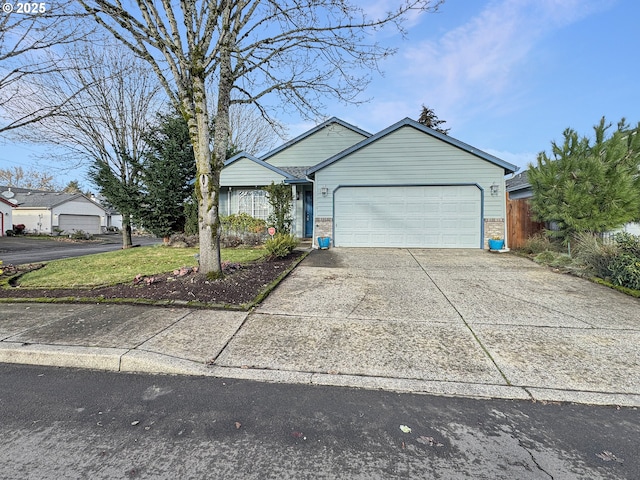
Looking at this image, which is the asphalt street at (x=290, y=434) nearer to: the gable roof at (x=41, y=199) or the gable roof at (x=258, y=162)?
the gable roof at (x=258, y=162)

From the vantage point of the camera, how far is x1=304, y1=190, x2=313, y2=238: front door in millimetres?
15359

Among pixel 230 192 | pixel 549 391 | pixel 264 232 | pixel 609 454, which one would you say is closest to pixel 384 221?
pixel 264 232

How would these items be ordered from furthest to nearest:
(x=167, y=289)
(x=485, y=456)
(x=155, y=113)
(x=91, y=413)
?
(x=155, y=113), (x=167, y=289), (x=91, y=413), (x=485, y=456)

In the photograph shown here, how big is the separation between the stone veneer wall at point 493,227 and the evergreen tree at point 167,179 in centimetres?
1231

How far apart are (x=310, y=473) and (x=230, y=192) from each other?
1413 cm

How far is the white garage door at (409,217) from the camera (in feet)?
38.1

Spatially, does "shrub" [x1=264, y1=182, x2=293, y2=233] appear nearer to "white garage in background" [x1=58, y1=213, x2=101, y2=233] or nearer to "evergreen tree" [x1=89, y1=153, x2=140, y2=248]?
"evergreen tree" [x1=89, y1=153, x2=140, y2=248]

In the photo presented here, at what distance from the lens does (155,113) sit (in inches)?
657

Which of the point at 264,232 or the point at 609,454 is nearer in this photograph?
the point at 609,454

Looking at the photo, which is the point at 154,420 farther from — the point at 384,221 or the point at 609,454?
the point at 384,221

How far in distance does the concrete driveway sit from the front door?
27.4ft

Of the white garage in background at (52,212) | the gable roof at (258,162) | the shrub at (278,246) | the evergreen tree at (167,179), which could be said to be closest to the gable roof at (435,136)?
the gable roof at (258,162)

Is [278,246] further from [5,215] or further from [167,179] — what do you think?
[5,215]

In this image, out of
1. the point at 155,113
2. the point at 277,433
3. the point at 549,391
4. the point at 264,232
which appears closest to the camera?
the point at 277,433
